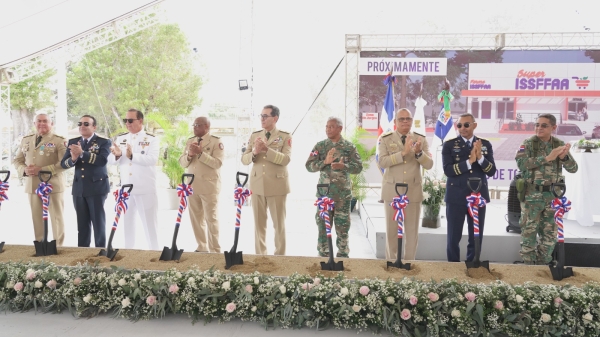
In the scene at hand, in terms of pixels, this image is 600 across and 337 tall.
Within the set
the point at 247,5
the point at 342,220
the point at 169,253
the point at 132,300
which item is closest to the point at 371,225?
the point at 342,220

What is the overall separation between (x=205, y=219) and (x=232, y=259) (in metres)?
1.71

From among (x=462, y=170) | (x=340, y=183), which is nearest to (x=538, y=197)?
(x=462, y=170)

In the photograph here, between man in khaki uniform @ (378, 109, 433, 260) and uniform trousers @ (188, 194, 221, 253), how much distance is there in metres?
1.68

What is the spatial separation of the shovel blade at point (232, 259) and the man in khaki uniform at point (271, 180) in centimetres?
124

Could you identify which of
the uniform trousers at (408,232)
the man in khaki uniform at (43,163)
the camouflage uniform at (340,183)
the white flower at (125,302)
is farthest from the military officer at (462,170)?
the man in khaki uniform at (43,163)

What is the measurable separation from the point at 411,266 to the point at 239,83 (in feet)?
20.0

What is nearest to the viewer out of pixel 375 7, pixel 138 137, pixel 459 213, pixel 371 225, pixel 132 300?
pixel 132 300

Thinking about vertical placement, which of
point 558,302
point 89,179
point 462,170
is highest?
point 462,170

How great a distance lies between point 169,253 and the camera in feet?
9.30

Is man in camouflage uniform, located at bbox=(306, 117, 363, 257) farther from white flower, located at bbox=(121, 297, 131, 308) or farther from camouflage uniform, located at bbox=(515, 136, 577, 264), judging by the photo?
white flower, located at bbox=(121, 297, 131, 308)

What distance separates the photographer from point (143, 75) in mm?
15883

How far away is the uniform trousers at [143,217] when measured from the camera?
410cm

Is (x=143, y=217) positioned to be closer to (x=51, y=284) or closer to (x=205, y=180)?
(x=205, y=180)

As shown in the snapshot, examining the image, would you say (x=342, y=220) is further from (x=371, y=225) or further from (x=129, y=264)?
(x=129, y=264)
